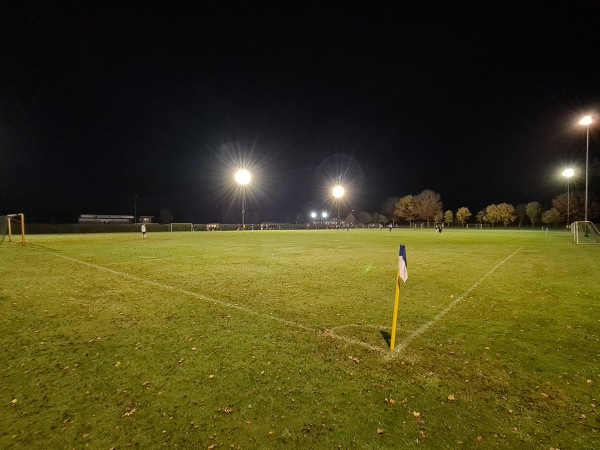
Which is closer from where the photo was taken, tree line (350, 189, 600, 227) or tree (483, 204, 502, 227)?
tree line (350, 189, 600, 227)

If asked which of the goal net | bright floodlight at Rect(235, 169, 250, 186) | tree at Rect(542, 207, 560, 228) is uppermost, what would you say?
bright floodlight at Rect(235, 169, 250, 186)

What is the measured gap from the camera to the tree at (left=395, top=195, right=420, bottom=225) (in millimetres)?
130375

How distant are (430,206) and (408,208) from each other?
8444 millimetres

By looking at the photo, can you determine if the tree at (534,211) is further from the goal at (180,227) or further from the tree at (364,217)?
the goal at (180,227)

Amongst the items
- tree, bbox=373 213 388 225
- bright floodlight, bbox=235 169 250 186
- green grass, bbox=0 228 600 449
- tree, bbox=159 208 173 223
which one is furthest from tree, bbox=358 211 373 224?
green grass, bbox=0 228 600 449

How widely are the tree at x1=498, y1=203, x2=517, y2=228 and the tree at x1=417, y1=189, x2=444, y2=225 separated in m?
20.5

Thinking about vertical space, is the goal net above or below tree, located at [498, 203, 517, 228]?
below

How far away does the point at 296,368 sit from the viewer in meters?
4.80

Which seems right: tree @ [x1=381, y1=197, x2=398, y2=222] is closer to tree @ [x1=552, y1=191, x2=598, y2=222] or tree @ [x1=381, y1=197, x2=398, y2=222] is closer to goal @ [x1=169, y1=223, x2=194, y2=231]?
tree @ [x1=552, y1=191, x2=598, y2=222]

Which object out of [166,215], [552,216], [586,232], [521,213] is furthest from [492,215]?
[166,215]

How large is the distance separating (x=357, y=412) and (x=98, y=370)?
3744 mm

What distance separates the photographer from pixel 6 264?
49.7 feet

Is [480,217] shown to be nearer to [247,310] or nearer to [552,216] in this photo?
[552,216]

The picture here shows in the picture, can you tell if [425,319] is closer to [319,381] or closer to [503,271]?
[319,381]
